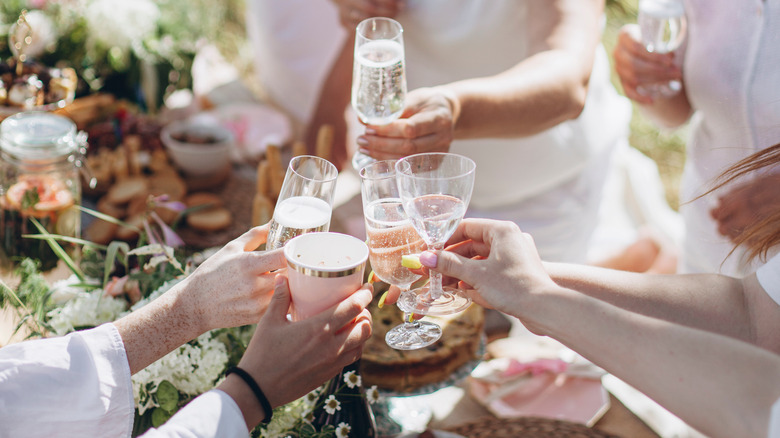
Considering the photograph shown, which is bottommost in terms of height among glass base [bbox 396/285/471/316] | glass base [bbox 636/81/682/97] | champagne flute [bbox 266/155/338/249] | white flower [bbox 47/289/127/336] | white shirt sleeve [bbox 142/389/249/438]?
white flower [bbox 47/289/127/336]

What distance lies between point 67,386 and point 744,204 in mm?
1794

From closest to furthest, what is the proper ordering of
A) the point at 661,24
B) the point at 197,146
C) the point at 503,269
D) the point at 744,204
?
the point at 503,269 → the point at 744,204 → the point at 661,24 → the point at 197,146

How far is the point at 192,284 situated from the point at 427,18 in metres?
1.43

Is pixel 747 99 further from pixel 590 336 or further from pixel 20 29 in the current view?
pixel 20 29

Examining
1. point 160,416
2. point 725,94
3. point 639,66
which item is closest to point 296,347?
point 160,416

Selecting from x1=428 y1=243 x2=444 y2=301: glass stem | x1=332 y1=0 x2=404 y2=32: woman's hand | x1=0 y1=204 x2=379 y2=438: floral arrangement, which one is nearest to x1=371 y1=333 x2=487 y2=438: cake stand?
x1=0 y1=204 x2=379 y2=438: floral arrangement

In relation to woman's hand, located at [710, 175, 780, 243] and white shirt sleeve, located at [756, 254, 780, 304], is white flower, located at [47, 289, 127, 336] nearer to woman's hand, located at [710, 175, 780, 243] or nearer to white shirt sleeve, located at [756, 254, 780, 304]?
white shirt sleeve, located at [756, 254, 780, 304]

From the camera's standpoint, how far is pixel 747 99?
1.93 meters

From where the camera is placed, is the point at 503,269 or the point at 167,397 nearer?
the point at 503,269

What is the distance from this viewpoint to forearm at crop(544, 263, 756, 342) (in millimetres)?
1406

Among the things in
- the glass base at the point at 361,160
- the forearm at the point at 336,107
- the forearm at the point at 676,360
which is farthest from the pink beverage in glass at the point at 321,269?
the forearm at the point at 336,107

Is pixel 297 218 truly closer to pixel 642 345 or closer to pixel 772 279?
pixel 642 345

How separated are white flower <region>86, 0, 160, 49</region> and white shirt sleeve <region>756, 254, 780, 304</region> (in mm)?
2738

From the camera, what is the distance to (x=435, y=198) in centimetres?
127
